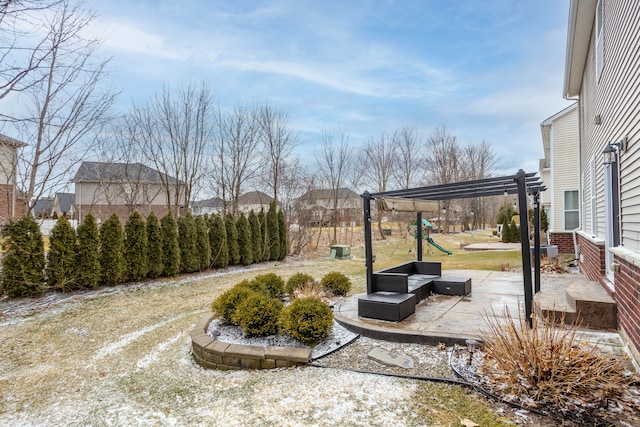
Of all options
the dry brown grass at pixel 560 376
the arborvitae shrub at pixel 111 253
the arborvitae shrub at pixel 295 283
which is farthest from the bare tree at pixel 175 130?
the dry brown grass at pixel 560 376

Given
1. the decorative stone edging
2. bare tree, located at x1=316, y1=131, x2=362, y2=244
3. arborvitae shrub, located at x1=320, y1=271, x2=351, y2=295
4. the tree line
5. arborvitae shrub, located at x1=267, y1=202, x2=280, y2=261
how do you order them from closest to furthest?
the decorative stone edging, arborvitae shrub, located at x1=320, y1=271, x2=351, y2=295, the tree line, arborvitae shrub, located at x1=267, y1=202, x2=280, y2=261, bare tree, located at x1=316, y1=131, x2=362, y2=244

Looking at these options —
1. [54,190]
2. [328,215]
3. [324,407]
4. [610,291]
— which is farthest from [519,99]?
[54,190]

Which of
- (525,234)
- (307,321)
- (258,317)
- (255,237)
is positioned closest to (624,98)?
(525,234)

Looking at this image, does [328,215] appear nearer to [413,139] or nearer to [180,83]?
[180,83]

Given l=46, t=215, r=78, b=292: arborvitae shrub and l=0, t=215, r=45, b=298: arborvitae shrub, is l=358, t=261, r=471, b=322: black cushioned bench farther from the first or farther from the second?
l=0, t=215, r=45, b=298: arborvitae shrub

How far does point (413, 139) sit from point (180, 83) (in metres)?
18.0

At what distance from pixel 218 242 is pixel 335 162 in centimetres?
1092

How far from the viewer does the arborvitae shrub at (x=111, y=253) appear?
7.75 metres

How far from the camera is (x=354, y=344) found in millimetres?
3867

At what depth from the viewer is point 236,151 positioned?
14430 mm

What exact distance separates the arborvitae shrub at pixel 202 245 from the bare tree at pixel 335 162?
9810mm

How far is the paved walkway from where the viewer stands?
367cm

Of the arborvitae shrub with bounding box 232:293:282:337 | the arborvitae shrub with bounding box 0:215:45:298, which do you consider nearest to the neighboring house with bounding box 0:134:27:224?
the arborvitae shrub with bounding box 0:215:45:298

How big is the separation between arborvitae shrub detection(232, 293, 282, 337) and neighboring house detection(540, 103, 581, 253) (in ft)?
35.4
